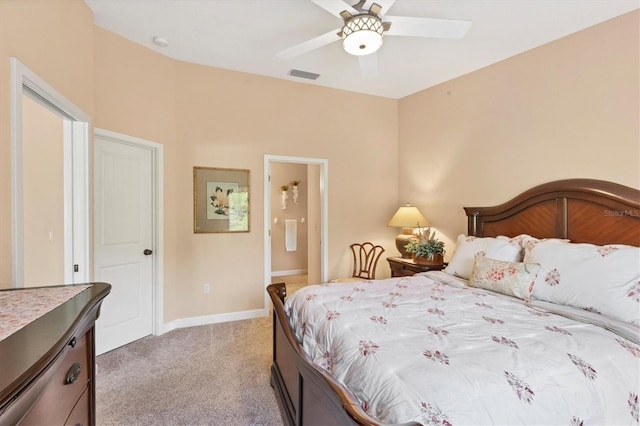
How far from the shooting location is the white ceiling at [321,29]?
96.3 inches

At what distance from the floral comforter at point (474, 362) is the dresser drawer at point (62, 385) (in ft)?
3.31

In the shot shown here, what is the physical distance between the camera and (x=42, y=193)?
2.74m

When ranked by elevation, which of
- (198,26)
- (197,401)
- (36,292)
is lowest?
(197,401)

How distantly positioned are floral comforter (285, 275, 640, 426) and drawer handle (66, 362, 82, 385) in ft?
3.30

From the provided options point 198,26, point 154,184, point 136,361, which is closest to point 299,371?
point 136,361

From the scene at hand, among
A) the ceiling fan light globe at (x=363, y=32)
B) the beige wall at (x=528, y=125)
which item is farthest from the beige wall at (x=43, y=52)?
the beige wall at (x=528, y=125)

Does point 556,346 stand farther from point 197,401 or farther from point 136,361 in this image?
point 136,361

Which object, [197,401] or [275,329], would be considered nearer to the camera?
[197,401]

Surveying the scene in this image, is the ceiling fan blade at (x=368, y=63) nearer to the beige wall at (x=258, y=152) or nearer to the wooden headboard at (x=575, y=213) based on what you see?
the beige wall at (x=258, y=152)

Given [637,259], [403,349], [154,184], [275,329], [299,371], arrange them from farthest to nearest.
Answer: [154,184] < [275,329] < [637,259] < [299,371] < [403,349]

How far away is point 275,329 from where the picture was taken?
97.2 inches

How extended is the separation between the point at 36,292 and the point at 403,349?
62.5 inches

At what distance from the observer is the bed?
3.77 ft

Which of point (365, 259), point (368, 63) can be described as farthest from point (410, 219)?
point (368, 63)
